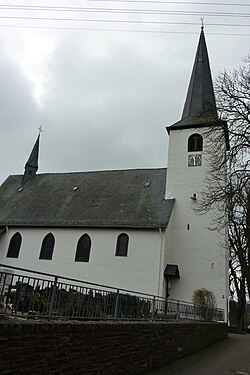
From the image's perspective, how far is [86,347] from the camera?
583 cm

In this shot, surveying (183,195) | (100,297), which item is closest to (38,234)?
(183,195)

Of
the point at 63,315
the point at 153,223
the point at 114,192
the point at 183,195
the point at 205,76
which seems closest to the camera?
the point at 63,315

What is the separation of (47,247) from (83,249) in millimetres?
2685

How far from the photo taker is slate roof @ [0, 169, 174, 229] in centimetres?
2262

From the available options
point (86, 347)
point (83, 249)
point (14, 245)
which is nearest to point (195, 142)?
point (83, 249)

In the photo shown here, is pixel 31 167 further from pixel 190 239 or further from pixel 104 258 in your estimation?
pixel 190 239

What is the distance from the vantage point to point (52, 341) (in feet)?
16.7

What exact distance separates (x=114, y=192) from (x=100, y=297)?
18.6m

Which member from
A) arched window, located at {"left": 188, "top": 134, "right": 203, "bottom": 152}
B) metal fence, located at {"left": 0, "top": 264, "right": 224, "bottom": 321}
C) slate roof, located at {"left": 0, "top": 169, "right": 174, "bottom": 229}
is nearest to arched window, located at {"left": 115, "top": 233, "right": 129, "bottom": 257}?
slate roof, located at {"left": 0, "top": 169, "right": 174, "bottom": 229}

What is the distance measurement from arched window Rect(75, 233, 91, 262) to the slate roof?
3.02 feet

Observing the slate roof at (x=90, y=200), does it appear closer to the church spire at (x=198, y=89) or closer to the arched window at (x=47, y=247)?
the arched window at (x=47, y=247)

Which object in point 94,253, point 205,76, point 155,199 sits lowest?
point 94,253

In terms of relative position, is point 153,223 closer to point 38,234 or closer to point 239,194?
point 38,234

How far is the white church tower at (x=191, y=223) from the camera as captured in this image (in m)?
20.9
